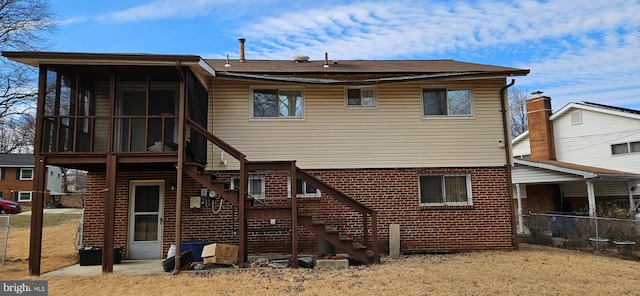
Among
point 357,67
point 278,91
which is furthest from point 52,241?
point 357,67

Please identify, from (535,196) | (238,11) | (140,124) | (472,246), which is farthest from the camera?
(535,196)

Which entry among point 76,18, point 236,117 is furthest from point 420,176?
point 76,18

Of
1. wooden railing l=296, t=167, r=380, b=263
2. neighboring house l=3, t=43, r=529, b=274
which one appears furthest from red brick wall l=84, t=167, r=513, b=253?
wooden railing l=296, t=167, r=380, b=263

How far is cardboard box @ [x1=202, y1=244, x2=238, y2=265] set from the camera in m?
8.50

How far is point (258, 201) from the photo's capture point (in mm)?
10414

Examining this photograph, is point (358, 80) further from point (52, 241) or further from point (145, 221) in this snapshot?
point (52, 241)

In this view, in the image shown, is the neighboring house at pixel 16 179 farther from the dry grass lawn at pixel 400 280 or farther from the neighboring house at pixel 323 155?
the dry grass lawn at pixel 400 280

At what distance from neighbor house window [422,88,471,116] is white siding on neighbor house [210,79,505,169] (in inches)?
7.3

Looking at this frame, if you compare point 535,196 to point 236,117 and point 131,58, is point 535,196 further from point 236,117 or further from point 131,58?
point 131,58

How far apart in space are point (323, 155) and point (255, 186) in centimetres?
193

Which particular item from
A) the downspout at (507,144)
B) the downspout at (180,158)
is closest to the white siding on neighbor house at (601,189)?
the downspout at (507,144)

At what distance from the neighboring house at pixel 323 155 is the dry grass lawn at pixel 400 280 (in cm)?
158

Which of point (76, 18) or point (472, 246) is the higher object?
point (76, 18)

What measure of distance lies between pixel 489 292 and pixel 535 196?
45.5 ft
